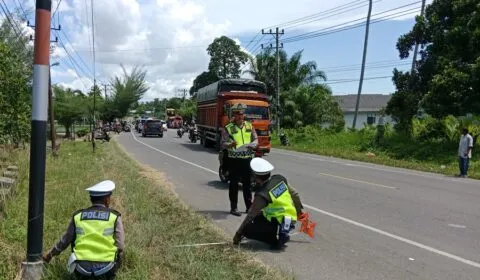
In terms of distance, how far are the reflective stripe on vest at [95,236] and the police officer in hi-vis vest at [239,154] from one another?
4.06 metres

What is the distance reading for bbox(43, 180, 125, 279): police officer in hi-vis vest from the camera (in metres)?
4.90

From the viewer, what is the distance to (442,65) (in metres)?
24.5

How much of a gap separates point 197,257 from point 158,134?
146 feet

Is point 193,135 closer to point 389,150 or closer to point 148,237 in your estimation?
point 389,150

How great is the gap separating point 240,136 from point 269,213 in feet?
8.76

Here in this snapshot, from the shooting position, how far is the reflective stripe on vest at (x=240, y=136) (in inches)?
358

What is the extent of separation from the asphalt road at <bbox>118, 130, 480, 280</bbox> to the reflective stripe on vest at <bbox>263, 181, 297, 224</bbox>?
47cm

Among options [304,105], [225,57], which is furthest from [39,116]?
[225,57]

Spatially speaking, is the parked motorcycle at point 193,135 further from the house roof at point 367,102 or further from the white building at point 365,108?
the house roof at point 367,102

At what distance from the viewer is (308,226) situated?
733 centimetres

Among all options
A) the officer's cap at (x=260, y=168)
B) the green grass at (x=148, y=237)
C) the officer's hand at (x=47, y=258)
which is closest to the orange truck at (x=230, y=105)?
the green grass at (x=148, y=237)

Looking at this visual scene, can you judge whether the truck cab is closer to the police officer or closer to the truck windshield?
the truck windshield

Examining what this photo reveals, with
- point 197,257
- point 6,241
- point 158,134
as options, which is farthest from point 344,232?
point 158,134

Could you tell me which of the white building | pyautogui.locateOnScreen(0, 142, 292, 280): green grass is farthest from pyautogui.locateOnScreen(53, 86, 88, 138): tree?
pyautogui.locateOnScreen(0, 142, 292, 280): green grass
